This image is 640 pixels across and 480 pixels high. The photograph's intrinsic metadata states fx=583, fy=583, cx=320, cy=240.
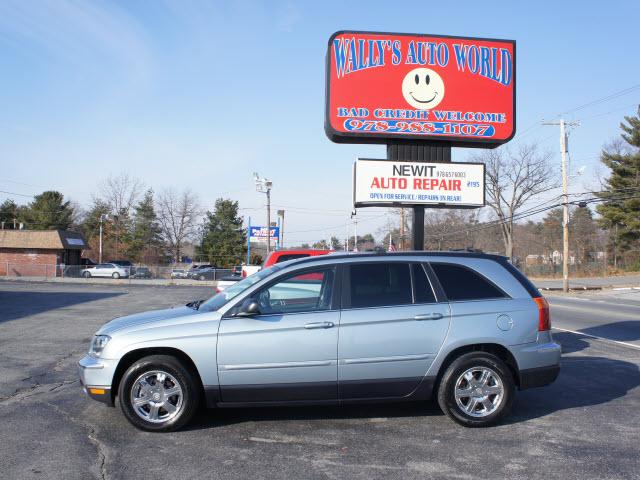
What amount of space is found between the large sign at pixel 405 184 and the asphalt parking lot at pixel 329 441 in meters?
4.74

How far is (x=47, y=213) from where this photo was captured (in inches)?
3024

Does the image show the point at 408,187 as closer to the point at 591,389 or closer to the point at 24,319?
the point at 591,389

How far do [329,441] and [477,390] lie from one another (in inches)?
62.3

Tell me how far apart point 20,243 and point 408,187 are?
45299 millimetres

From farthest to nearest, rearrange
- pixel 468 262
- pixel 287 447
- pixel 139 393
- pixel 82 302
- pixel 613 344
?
pixel 82 302 < pixel 613 344 < pixel 468 262 < pixel 139 393 < pixel 287 447

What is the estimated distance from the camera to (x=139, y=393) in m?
5.52

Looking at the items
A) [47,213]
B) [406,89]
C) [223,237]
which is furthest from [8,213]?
[406,89]

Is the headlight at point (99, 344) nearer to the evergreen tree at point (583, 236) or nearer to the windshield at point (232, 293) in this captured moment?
the windshield at point (232, 293)

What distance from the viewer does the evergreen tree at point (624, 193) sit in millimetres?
55531

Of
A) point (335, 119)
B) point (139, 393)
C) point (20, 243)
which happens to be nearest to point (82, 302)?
point (335, 119)

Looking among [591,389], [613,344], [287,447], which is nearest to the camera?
[287,447]

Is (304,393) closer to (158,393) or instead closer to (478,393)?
(158,393)

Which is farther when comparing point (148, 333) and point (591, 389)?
point (591, 389)

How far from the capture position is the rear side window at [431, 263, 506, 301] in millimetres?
5938
